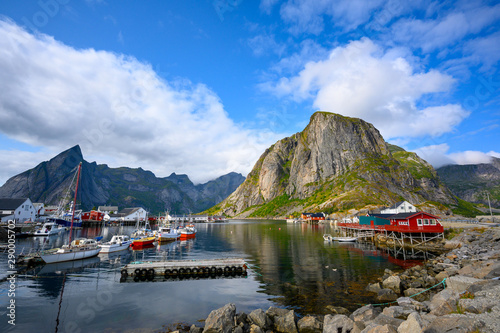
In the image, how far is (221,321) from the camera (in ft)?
62.6

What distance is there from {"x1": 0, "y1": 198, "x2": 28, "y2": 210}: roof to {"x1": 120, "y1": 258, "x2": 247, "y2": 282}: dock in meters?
118

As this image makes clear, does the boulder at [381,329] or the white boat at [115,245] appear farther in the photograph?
the white boat at [115,245]

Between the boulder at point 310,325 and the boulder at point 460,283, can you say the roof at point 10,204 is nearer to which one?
the boulder at point 310,325

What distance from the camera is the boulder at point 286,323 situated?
19.4m

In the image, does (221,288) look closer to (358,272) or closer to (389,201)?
(358,272)

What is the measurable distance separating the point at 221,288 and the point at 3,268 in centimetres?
3683

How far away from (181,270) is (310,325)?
81.7ft

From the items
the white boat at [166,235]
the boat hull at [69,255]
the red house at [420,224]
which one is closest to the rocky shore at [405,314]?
the red house at [420,224]

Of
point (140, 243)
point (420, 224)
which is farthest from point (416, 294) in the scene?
point (140, 243)

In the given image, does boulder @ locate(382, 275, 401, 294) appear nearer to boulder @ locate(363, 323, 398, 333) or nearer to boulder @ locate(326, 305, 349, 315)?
boulder @ locate(326, 305, 349, 315)

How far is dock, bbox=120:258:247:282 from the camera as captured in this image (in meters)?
37.0

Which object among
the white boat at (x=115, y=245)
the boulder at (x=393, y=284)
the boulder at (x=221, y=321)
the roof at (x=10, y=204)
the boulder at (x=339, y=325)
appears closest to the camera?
the boulder at (x=339, y=325)

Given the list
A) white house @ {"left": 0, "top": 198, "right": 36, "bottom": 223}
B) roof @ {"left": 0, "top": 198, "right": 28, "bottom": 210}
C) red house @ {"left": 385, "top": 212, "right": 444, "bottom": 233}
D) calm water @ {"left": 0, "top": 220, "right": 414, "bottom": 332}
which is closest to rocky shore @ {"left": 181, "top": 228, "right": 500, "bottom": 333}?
calm water @ {"left": 0, "top": 220, "right": 414, "bottom": 332}

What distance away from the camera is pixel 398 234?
7269 centimetres
